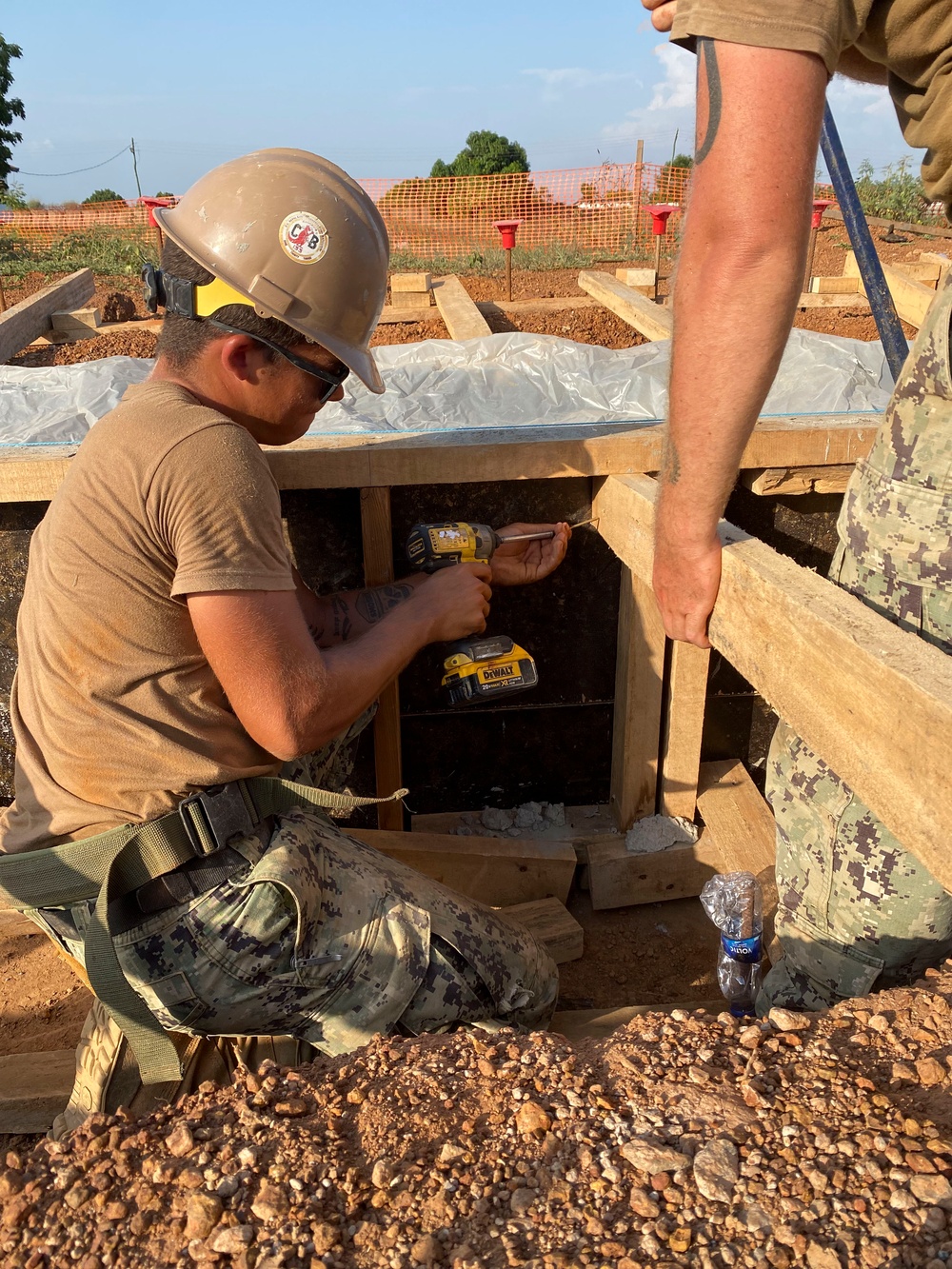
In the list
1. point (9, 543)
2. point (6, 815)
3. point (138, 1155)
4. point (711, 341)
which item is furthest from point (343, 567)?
point (138, 1155)

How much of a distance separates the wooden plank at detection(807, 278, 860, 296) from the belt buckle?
677 cm

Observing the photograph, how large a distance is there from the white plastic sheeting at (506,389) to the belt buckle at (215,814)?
1488mm

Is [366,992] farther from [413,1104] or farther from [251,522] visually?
[251,522]

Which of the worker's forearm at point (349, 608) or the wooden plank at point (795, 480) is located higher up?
the wooden plank at point (795, 480)

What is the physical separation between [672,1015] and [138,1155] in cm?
99

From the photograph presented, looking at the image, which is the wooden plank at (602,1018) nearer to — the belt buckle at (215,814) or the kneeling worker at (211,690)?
the kneeling worker at (211,690)

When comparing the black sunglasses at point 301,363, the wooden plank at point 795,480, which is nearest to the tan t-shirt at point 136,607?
the black sunglasses at point 301,363

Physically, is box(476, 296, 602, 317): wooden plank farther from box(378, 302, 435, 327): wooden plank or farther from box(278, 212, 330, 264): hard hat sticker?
box(278, 212, 330, 264): hard hat sticker

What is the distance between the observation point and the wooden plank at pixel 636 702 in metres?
3.12

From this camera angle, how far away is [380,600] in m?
2.82

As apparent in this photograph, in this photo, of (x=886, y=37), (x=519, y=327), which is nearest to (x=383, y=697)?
(x=886, y=37)

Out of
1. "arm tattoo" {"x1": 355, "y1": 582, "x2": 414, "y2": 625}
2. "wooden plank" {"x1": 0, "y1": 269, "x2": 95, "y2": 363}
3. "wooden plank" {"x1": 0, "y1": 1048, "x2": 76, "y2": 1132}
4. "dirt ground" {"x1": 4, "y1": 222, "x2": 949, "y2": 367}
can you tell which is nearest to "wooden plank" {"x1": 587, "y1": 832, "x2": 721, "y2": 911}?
"arm tattoo" {"x1": 355, "y1": 582, "x2": 414, "y2": 625}

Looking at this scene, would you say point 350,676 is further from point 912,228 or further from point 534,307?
point 912,228

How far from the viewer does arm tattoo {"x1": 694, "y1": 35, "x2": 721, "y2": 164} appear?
1524 mm
